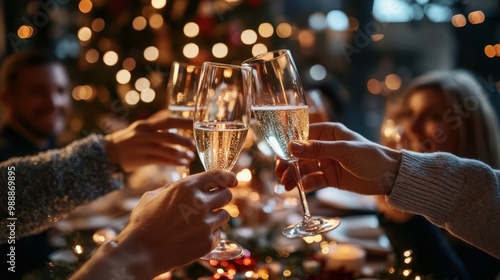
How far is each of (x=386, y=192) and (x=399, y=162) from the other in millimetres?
66

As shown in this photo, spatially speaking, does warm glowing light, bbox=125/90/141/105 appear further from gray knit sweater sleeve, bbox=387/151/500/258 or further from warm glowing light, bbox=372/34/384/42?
gray knit sweater sleeve, bbox=387/151/500/258

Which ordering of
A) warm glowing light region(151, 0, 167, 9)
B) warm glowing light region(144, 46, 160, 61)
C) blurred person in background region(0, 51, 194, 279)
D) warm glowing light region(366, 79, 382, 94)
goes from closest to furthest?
blurred person in background region(0, 51, 194, 279), warm glowing light region(151, 0, 167, 9), warm glowing light region(144, 46, 160, 61), warm glowing light region(366, 79, 382, 94)

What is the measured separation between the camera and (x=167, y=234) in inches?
32.3

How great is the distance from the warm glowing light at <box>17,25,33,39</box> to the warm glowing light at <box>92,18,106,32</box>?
1041mm

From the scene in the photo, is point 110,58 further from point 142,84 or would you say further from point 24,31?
point 24,31

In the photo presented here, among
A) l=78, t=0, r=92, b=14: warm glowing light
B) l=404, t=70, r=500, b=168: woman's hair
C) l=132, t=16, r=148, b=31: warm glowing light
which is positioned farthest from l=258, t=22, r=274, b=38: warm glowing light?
l=404, t=70, r=500, b=168: woman's hair

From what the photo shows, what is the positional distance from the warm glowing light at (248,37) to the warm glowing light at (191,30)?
289mm

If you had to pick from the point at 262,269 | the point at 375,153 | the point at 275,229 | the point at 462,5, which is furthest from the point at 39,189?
the point at 462,5

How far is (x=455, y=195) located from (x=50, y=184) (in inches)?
35.5

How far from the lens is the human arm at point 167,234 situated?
2.63 feet

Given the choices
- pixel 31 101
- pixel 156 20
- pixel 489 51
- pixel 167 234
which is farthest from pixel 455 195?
pixel 489 51

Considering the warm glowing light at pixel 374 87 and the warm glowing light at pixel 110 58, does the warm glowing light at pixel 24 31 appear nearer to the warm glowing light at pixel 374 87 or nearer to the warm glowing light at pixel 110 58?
the warm glowing light at pixel 110 58

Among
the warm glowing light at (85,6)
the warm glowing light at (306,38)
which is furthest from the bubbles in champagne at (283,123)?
the warm glowing light at (306,38)

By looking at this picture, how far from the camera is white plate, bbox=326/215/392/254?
4.88 feet
